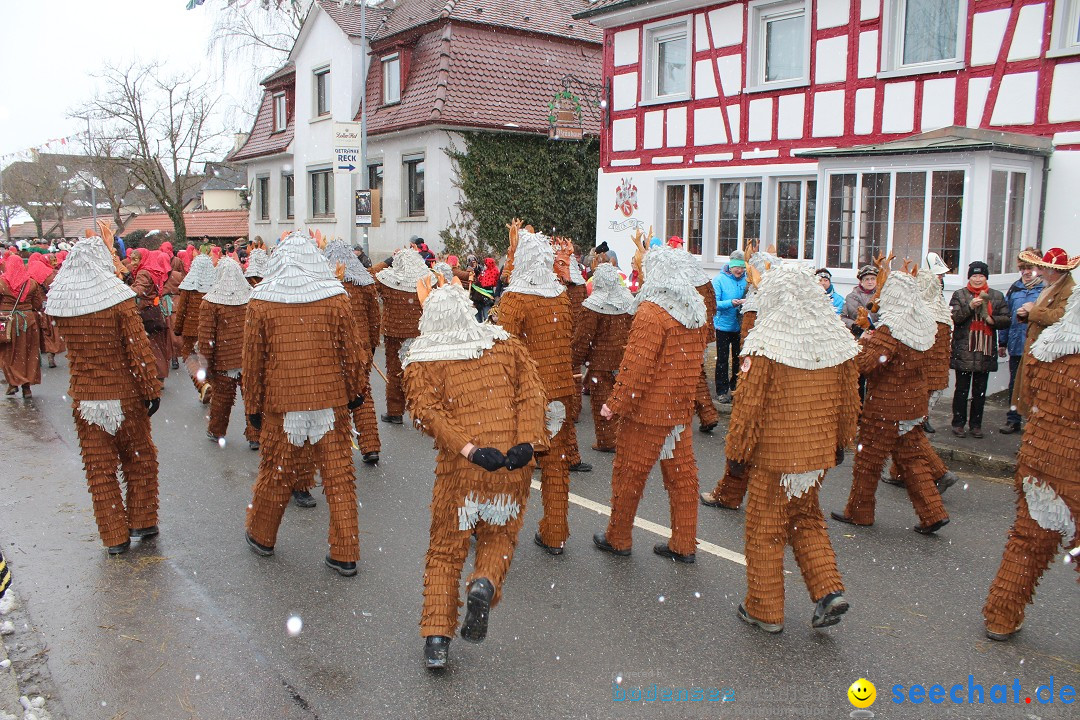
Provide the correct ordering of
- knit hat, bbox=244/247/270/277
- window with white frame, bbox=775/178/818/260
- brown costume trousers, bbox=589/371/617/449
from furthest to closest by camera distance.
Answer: window with white frame, bbox=775/178/818/260 < knit hat, bbox=244/247/270/277 < brown costume trousers, bbox=589/371/617/449

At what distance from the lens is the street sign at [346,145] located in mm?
17812

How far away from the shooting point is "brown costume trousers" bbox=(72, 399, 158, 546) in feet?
17.7

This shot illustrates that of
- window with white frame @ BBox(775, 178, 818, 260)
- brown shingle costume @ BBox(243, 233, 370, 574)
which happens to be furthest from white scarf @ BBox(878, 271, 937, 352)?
window with white frame @ BBox(775, 178, 818, 260)

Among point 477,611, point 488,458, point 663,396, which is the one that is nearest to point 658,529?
point 663,396

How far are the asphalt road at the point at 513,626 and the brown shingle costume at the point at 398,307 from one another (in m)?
2.56

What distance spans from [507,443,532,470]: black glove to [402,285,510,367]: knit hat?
1.69ft

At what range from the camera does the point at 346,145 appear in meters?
18.7

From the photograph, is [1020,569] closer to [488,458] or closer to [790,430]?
[790,430]

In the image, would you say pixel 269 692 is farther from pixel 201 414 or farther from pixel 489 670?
pixel 201 414

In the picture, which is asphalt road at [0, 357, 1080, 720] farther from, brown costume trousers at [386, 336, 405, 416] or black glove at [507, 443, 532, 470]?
brown costume trousers at [386, 336, 405, 416]

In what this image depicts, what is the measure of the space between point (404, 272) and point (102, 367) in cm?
383

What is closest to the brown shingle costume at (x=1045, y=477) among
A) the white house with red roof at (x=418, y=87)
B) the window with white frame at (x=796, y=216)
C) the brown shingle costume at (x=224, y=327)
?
the brown shingle costume at (x=224, y=327)

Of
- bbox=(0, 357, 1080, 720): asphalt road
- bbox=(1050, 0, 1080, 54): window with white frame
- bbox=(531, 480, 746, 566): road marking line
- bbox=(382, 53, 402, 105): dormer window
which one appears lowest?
bbox=(0, 357, 1080, 720): asphalt road

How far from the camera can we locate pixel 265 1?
32875 millimetres
